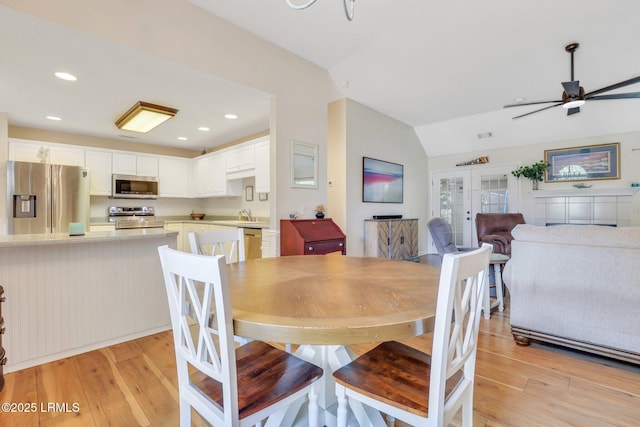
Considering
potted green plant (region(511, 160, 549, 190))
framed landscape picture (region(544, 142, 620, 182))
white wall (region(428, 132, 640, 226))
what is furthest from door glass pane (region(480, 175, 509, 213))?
framed landscape picture (region(544, 142, 620, 182))

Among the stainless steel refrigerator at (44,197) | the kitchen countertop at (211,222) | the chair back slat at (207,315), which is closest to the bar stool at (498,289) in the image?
the chair back slat at (207,315)

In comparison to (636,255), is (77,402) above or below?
below

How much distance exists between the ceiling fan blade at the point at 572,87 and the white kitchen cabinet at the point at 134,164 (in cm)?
614

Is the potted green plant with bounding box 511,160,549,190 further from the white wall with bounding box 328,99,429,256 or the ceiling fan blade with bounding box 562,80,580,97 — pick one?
the ceiling fan blade with bounding box 562,80,580,97

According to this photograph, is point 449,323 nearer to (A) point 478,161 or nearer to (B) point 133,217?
(B) point 133,217

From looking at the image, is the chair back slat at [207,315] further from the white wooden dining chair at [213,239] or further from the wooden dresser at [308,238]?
the wooden dresser at [308,238]

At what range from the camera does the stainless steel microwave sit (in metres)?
4.91

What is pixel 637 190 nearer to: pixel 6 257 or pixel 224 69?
pixel 224 69

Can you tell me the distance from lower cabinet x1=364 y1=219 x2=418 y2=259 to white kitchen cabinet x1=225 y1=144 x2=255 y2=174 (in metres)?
2.10

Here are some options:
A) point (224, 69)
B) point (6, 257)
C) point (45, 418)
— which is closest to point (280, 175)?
point (224, 69)

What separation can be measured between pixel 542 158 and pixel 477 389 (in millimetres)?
5502

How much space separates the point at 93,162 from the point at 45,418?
4406mm

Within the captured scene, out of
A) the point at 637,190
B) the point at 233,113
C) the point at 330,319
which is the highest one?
the point at 233,113

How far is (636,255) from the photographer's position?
1.85 metres
